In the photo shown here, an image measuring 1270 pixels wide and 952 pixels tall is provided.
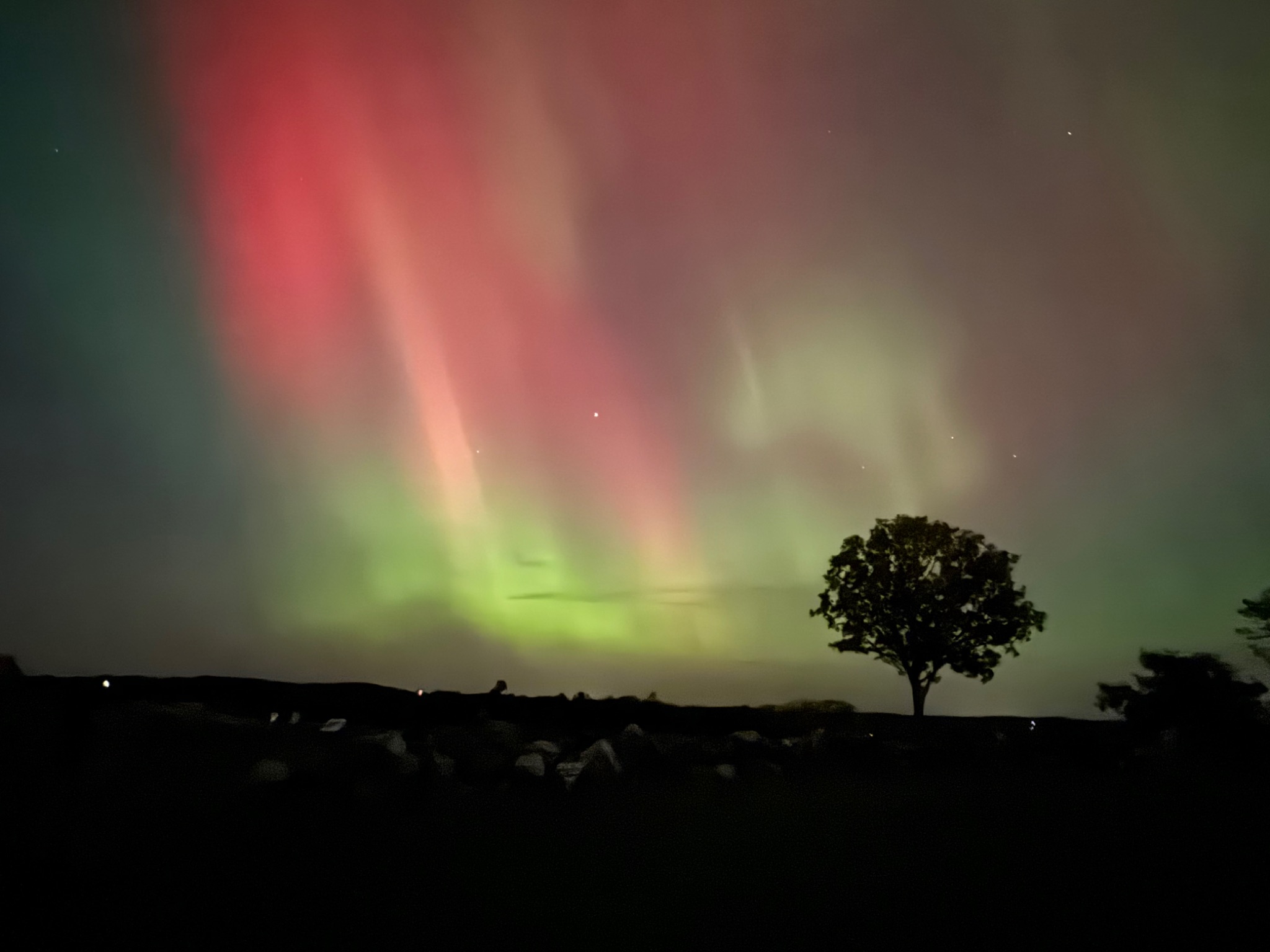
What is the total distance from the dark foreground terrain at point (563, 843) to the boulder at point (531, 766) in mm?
49

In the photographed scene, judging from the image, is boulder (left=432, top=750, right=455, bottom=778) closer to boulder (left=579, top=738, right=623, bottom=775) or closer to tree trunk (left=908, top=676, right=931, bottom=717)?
boulder (left=579, top=738, right=623, bottom=775)

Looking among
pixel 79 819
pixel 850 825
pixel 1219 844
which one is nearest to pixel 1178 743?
pixel 1219 844

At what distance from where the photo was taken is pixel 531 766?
36.3 feet

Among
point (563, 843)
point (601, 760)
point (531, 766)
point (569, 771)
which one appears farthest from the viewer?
point (601, 760)

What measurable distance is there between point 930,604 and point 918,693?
10.8 ft

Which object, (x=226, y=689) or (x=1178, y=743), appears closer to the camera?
(x=1178, y=743)

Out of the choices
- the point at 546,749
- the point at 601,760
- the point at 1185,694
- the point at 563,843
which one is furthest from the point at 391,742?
the point at 1185,694

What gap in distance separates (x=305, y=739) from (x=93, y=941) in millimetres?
4760

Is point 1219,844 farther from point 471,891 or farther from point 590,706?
point 590,706

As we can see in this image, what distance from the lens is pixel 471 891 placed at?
268 inches

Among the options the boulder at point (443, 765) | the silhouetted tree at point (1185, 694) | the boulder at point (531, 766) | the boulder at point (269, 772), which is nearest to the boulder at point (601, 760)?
the boulder at point (531, 766)

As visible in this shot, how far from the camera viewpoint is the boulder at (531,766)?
11.0 meters

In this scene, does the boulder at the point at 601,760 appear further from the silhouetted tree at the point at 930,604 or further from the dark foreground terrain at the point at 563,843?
the silhouetted tree at the point at 930,604

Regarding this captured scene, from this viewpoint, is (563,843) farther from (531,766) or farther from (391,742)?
(391,742)
